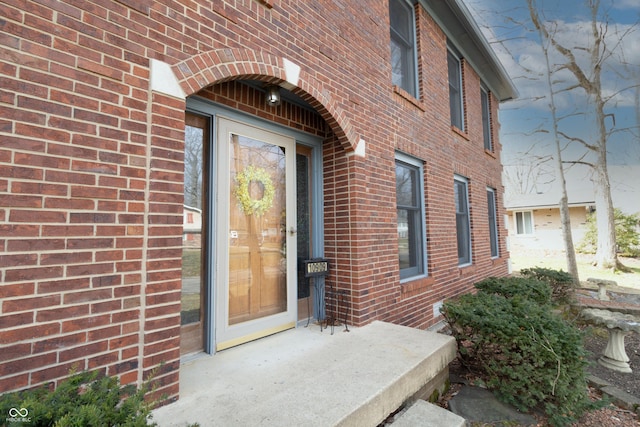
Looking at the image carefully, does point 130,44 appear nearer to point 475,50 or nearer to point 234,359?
point 234,359

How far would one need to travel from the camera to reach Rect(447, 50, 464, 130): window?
23.0 ft

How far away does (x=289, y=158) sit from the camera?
3.58 m

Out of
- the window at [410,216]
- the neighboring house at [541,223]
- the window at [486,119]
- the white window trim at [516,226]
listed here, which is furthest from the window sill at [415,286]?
the white window trim at [516,226]

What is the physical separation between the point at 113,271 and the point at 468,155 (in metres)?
7.00

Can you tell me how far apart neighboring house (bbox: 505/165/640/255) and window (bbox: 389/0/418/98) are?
15.6m

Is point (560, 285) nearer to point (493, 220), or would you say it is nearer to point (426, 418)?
point (493, 220)

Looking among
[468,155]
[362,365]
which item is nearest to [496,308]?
[362,365]

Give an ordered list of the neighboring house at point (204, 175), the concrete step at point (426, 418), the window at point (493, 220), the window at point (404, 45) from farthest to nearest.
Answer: the window at point (493, 220)
the window at point (404, 45)
the concrete step at point (426, 418)
the neighboring house at point (204, 175)

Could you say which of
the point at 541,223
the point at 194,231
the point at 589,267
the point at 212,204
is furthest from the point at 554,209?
the point at 194,231

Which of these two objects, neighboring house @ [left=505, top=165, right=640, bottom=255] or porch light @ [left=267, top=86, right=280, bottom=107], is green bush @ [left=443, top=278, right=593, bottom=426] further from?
neighboring house @ [left=505, top=165, right=640, bottom=255]

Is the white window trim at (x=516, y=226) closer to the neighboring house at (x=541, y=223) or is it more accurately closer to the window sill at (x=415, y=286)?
the neighboring house at (x=541, y=223)

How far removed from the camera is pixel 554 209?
60.4ft

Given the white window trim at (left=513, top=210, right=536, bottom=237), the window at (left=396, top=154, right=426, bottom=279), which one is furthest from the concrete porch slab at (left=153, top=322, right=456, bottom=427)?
the white window trim at (left=513, top=210, right=536, bottom=237)

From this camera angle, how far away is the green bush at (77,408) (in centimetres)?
103
